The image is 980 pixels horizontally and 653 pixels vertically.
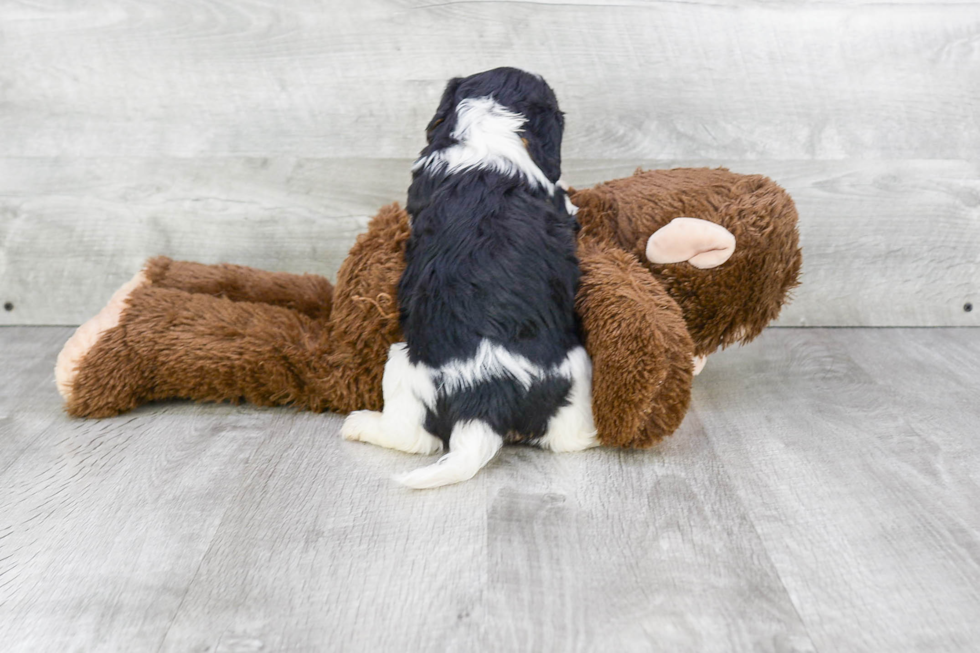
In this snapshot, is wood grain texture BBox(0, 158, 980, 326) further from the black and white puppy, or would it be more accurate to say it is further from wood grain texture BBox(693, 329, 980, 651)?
the black and white puppy

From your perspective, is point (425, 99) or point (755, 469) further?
point (425, 99)

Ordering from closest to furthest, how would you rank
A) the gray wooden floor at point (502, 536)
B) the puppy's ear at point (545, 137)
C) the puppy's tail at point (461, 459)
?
the gray wooden floor at point (502, 536) < the puppy's tail at point (461, 459) < the puppy's ear at point (545, 137)

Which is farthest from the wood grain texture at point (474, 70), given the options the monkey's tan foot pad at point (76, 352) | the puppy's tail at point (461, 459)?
the puppy's tail at point (461, 459)

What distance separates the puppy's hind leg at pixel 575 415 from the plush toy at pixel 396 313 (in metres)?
0.02

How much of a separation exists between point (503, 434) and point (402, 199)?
1.97 ft

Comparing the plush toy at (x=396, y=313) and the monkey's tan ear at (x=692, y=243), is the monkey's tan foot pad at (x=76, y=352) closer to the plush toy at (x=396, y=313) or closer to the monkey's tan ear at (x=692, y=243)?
the plush toy at (x=396, y=313)

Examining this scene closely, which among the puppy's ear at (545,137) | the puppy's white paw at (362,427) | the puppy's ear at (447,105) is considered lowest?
the puppy's white paw at (362,427)

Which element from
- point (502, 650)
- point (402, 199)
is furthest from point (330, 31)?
point (502, 650)

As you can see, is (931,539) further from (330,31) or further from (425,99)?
(330,31)

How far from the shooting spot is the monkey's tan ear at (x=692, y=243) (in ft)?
3.71

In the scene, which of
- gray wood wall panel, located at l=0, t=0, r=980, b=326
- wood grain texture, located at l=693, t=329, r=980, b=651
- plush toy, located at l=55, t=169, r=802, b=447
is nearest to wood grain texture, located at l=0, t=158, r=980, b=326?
gray wood wall panel, located at l=0, t=0, r=980, b=326

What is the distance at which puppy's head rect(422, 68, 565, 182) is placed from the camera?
1.10 meters

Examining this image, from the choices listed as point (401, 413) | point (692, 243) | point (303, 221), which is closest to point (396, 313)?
point (401, 413)

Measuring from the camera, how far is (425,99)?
4.89 feet
